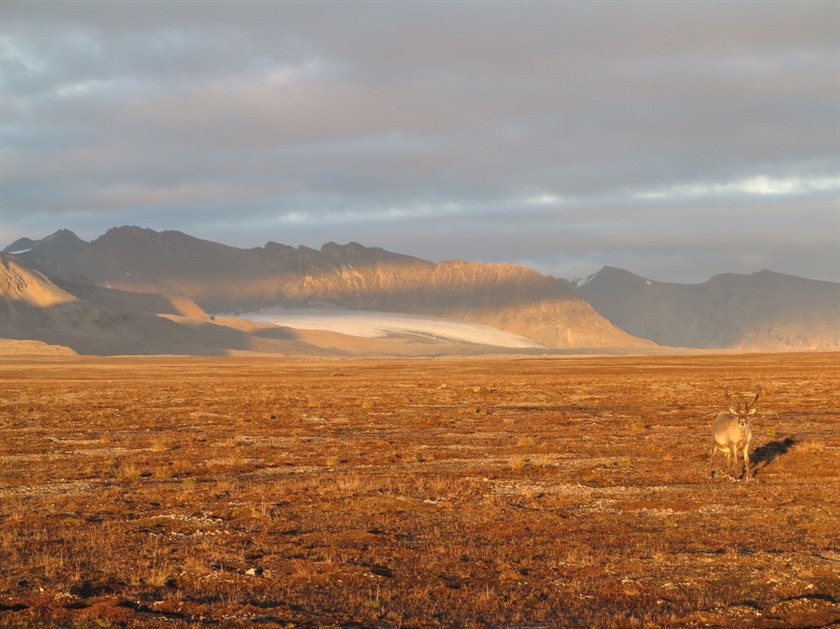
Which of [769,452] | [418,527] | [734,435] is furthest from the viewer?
[769,452]

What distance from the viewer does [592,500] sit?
58.6 ft

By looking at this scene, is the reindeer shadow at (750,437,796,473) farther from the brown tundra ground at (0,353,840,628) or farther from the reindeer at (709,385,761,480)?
the reindeer at (709,385,761,480)

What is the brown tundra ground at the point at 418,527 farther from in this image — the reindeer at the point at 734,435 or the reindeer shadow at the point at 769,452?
the reindeer at the point at 734,435

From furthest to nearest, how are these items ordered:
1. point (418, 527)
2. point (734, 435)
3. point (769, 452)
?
point (769, 452), point (734, 435), point (418, 527)

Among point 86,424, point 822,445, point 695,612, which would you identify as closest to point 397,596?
point 695,612

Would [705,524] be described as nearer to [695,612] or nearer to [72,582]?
[695,612]

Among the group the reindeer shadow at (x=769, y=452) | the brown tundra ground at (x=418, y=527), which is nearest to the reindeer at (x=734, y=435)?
the brown tundra ground at (x=418, y=527)

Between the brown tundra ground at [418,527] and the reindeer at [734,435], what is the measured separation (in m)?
0.54

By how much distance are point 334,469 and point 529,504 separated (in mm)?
6485

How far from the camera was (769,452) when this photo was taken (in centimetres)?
2442

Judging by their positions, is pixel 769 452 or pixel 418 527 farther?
pixel 769 452

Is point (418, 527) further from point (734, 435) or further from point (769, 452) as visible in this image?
point (769, 452)

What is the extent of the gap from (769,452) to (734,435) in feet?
15.6

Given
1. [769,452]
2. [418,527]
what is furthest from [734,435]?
[418,527]
